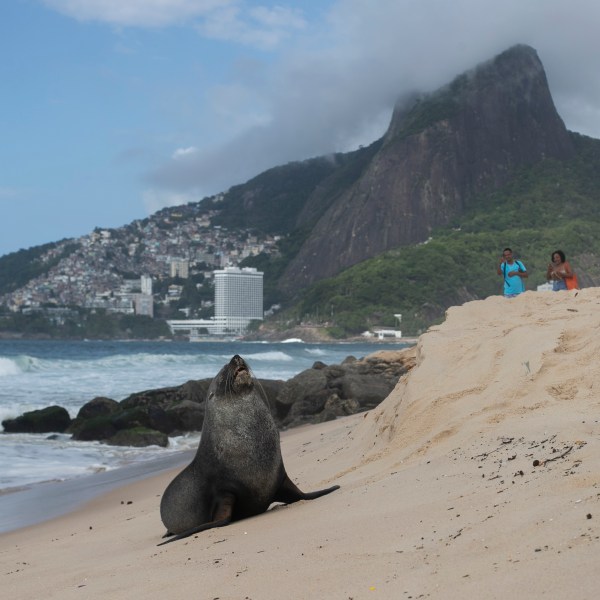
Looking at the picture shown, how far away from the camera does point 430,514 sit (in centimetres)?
448

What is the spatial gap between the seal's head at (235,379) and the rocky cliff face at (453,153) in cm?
14572

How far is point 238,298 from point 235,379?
172m

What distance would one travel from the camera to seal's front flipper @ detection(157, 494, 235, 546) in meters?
5.77

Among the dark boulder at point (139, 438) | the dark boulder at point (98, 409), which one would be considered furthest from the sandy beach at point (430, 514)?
the dark boulder at point (98, 409)

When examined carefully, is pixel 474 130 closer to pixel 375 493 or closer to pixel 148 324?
pixel 148 324

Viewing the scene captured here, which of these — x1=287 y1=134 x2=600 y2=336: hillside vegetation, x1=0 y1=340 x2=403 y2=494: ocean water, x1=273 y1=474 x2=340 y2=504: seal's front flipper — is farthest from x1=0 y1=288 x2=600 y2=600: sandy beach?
x1=287 y1=134 x2=600 y2=336: hillside vegetation

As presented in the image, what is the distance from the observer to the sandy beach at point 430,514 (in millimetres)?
3545

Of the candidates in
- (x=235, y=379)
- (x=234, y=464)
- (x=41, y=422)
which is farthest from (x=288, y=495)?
(x=41, y=422)

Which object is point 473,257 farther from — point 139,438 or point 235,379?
point 235,379

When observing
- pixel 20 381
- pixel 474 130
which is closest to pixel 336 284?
pixel 474 130

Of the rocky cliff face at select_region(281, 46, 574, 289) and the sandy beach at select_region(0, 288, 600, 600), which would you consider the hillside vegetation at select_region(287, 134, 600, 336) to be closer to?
the rocky cliff face at select_region(281, 46, 574, 289)

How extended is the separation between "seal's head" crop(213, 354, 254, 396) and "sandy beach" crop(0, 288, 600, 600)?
33.2 inches

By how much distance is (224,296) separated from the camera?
182875 mm

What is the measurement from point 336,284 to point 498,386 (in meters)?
125
